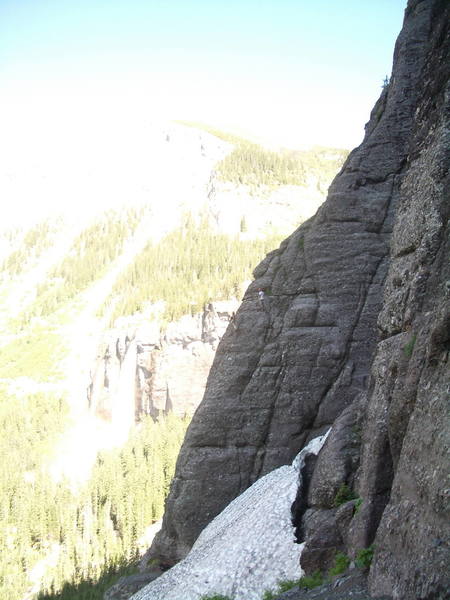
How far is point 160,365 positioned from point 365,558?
109622mm

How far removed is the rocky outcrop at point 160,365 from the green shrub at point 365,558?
101192 mm

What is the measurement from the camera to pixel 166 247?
180 m

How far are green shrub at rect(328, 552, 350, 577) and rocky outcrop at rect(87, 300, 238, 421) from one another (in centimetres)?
9964

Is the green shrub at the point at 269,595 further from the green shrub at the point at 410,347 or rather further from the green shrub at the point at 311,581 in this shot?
the green shrub at the point at 410,347

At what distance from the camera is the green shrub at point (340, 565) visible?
52.0 feet

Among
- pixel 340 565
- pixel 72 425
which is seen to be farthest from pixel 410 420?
pixel 72 425

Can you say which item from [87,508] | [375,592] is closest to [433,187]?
[375,592]

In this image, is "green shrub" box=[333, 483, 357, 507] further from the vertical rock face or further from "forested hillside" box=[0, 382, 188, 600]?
"forested hillside" box=[0, 382, 188, 600]

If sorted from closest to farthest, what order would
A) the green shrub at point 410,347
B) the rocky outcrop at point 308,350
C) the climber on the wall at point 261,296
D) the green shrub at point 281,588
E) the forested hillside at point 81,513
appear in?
the green shrub at point 410,347, the green shrub at point 281,588, the rocky outcrop at point 308,350, the climber on the wall at point 261,296, the forested hillside at point 81,513

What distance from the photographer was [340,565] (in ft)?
52.4

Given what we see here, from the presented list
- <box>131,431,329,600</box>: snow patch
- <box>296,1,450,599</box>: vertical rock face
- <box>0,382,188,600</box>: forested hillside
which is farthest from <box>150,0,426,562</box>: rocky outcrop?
<box>0,382,188,600</box>: forested hillside

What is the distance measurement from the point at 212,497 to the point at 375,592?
16.6 meters

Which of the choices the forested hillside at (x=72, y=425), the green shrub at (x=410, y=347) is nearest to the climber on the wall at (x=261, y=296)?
the green shrub at (x=410, y=347)

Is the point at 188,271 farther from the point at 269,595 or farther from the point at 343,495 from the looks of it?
the point at 269,595
